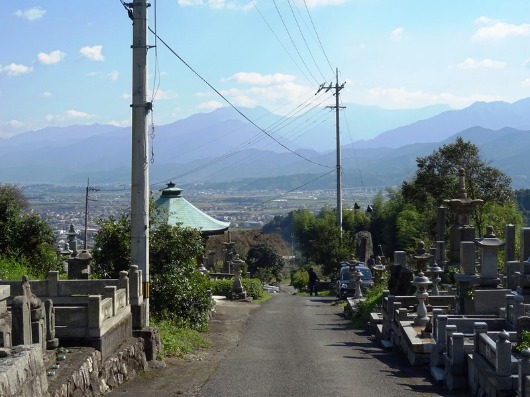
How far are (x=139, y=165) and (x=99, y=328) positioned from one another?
478cm

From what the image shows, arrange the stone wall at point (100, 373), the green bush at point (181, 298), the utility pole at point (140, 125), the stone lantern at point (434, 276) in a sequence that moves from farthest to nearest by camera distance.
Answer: the stone lantern at point (434, 276), the green bush at point (181, 298), the utility pole at point (140, 125), the stone wall at point (100, 373)

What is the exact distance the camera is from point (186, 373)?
14938mm

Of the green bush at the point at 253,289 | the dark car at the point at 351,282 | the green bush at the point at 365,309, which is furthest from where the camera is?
the green bush at the point at 253,289

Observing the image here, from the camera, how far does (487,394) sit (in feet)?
37.7

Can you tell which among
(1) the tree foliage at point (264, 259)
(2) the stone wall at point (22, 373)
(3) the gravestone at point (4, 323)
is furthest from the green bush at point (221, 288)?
(2) the stone wall at point (22, 373)

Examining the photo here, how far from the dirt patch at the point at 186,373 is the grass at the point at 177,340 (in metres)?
0.21

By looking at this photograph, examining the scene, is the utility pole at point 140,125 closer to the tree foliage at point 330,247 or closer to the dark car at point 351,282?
the dark car at point 351,282

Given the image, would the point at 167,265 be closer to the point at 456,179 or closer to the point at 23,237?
the point at 23,237

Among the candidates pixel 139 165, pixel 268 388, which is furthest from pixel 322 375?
pixel 139 165

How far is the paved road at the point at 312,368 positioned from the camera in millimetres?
12859

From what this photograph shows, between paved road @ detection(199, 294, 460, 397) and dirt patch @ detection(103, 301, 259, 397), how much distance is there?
0.91ft

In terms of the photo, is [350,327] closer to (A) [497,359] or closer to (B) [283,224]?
(A) [497,359]

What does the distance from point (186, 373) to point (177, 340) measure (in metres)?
3.14

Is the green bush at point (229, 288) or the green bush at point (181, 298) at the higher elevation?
the green bush at point (181, 298)
